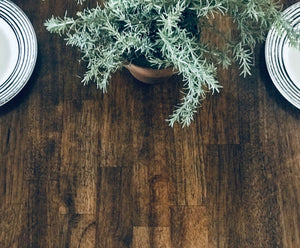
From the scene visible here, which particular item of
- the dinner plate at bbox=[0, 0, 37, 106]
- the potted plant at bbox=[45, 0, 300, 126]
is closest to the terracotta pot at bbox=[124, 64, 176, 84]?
the potted plant at bbox=[45, 0, 300, 126]

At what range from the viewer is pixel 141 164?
772 mm

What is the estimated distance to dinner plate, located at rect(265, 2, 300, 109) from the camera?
2.46 feet

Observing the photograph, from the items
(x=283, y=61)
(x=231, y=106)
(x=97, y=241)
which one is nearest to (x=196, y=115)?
(x=231, y=106)

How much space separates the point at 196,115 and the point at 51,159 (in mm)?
280

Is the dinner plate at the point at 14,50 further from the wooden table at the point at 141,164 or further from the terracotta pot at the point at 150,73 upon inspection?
the terracotta pot at the point at 150,73

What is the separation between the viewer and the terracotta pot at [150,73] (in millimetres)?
666

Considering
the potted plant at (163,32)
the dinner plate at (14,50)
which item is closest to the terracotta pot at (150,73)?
the potted plant at (163,32)

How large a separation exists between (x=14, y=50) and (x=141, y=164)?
0.31 m

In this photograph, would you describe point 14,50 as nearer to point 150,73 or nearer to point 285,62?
point 150,73

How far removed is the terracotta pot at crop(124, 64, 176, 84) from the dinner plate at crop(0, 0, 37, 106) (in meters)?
0.19

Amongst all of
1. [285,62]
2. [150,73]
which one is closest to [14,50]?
[150,73]

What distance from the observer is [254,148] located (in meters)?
0.77

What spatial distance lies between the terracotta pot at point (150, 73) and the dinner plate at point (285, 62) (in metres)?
0.20

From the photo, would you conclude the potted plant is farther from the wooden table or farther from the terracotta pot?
the wooden table
